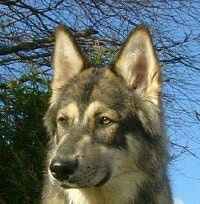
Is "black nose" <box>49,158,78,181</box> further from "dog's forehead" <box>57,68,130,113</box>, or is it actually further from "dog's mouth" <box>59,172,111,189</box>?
"dog's forehead" <box>57,68,130,113</box>

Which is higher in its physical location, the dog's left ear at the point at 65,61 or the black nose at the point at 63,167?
the dog's left ear at the point at 65,61

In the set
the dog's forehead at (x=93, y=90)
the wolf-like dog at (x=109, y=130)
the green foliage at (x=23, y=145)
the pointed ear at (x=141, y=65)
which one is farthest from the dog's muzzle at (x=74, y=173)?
the green foliage at (x=23, y=145)

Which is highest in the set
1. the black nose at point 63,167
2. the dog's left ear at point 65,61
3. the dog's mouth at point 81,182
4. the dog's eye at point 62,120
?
the dog's left ear at point 65,61

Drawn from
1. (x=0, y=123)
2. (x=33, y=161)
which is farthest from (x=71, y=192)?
(x=0, y=123)

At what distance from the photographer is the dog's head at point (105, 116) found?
5461mm

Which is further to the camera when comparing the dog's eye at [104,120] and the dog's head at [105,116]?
the dog's eye at [104,120]

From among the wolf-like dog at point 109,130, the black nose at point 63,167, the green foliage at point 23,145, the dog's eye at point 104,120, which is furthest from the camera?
the green foliage at point 23,145

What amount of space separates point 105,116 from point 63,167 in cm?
74

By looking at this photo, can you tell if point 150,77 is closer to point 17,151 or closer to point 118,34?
point 17,151

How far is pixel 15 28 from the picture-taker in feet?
40.8

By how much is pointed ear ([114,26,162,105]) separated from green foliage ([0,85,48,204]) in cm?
275

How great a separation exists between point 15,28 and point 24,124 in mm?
3882

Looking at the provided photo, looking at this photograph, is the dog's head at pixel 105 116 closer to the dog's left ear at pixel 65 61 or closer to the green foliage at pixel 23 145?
the dog's left ear at pixel 65 61

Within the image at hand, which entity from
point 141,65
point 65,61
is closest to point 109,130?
point 141,65
